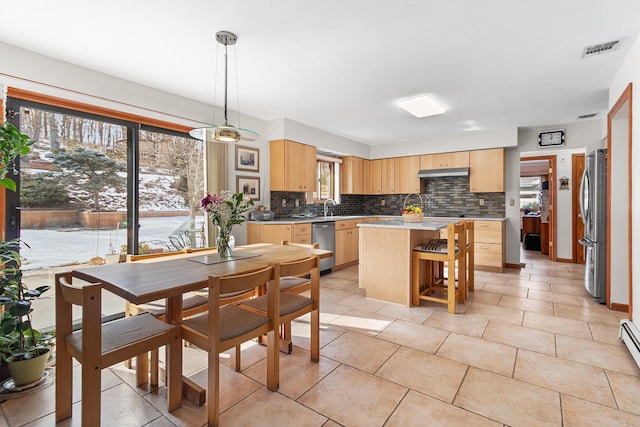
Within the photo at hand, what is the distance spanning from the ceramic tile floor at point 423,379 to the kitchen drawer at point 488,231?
2.04 m

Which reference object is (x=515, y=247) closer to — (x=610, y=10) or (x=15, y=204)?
(x=610, y=10)

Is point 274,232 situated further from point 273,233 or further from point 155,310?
point 155,310

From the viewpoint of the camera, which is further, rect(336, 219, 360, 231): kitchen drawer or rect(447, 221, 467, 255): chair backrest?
rect(336, 219, 360, 231): kitchen drawer

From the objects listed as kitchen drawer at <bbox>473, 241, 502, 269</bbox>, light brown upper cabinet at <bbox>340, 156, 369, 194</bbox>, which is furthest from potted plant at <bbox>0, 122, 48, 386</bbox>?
kitchen drawer at <bbox>473, 241, 502, 269</bbox>

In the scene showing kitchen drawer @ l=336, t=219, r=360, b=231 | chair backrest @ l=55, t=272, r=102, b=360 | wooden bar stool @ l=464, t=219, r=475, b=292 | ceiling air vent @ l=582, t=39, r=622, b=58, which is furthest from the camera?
kitchen drawer @ l=336, t=219, r=360, b=231

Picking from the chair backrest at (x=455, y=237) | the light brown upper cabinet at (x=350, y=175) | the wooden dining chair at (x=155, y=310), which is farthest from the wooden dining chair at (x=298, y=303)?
the light brown upper cabinet at (x=350, y=175)

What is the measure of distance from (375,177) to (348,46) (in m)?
4.44

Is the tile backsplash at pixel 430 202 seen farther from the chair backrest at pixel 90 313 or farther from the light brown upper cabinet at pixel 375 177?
the chair backrest at pixel 90 313

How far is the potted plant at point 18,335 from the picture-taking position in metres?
1.89

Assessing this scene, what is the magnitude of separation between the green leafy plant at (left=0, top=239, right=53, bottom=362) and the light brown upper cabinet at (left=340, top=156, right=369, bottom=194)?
509 cm

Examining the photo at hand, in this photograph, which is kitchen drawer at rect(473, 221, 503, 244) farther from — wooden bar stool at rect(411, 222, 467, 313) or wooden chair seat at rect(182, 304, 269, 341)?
wooden chair seat at rect(182, 304, 269, 341)

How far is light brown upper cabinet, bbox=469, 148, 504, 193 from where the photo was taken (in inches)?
212

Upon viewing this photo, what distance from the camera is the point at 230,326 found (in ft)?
5.81

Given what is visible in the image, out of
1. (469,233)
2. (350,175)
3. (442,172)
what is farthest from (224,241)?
(442,172)
